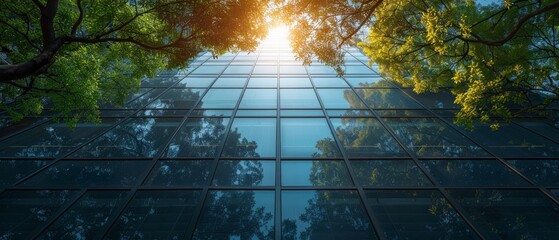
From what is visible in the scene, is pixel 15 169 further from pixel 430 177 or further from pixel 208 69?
pixel 208 69

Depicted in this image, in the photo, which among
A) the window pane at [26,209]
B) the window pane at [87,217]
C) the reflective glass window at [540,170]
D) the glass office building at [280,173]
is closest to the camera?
the window pane at [87,217]

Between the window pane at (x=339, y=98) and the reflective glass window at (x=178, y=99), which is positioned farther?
the reflective glass window at (x=178, y=99)

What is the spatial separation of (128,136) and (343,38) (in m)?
8.13

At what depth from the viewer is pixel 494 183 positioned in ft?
24.4

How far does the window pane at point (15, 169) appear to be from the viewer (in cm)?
757

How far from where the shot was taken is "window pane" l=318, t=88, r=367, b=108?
12.2 metres

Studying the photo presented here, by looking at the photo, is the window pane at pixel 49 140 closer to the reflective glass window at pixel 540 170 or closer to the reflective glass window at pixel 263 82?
the reflective glass window at pixel 263 82

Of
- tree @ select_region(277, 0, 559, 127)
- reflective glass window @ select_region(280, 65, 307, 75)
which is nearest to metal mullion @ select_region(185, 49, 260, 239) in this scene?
tree @ select_region(277, 0, 559, 127)

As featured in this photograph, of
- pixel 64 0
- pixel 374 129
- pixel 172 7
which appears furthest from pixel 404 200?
pixel 64 0

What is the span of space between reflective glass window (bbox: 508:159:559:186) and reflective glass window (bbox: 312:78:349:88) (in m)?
7.90

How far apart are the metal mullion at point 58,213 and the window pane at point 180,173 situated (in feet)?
4.92

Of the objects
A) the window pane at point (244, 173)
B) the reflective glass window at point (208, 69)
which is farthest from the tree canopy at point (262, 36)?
the reflective glass window at point (208, 69)

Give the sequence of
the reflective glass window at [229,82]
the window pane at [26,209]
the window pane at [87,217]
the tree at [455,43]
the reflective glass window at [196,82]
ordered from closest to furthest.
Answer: the window pane at [87,217] → the window pane at [26,209] → the tree at [455,43] → the reflective glass window at [229,82] → the reflective glass window at [196,82]

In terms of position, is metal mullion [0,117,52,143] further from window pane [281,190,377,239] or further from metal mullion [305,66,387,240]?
metal mullion [305,66,387,240]
